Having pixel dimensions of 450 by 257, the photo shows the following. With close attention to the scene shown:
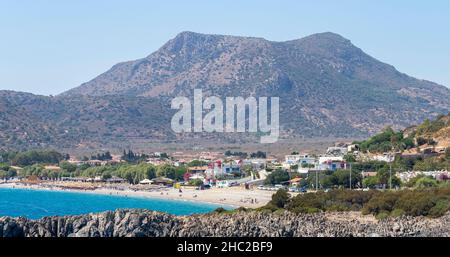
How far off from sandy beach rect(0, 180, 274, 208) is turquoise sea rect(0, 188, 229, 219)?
1234 millimetres

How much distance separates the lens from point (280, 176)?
71.1 metres

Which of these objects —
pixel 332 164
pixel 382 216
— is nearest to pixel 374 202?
pixel 382 216

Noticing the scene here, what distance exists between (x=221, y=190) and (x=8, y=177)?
2895 centimetres

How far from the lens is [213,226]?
30.5m

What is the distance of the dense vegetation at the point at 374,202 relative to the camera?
Answer: 39.1 m

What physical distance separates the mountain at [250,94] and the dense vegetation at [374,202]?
81455mm

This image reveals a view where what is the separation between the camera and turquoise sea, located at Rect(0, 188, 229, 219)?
53.2m

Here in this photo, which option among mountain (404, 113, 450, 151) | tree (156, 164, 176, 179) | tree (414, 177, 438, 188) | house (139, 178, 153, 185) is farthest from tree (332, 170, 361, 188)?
tree (156, 164, 176, 179)

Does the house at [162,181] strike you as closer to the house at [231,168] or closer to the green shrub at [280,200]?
the house at [231,168]

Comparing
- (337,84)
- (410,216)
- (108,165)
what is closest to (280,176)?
(108,165)

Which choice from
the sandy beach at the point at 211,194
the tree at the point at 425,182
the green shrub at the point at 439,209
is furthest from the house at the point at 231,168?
the green shrub at the point at 439,209

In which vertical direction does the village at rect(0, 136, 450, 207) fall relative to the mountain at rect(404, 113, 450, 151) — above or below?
below

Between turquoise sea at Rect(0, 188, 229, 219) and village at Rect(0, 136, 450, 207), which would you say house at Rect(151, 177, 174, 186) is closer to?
village at Rect(0, 136, 450, 207)

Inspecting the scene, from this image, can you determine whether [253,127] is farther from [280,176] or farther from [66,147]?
[280,176]
